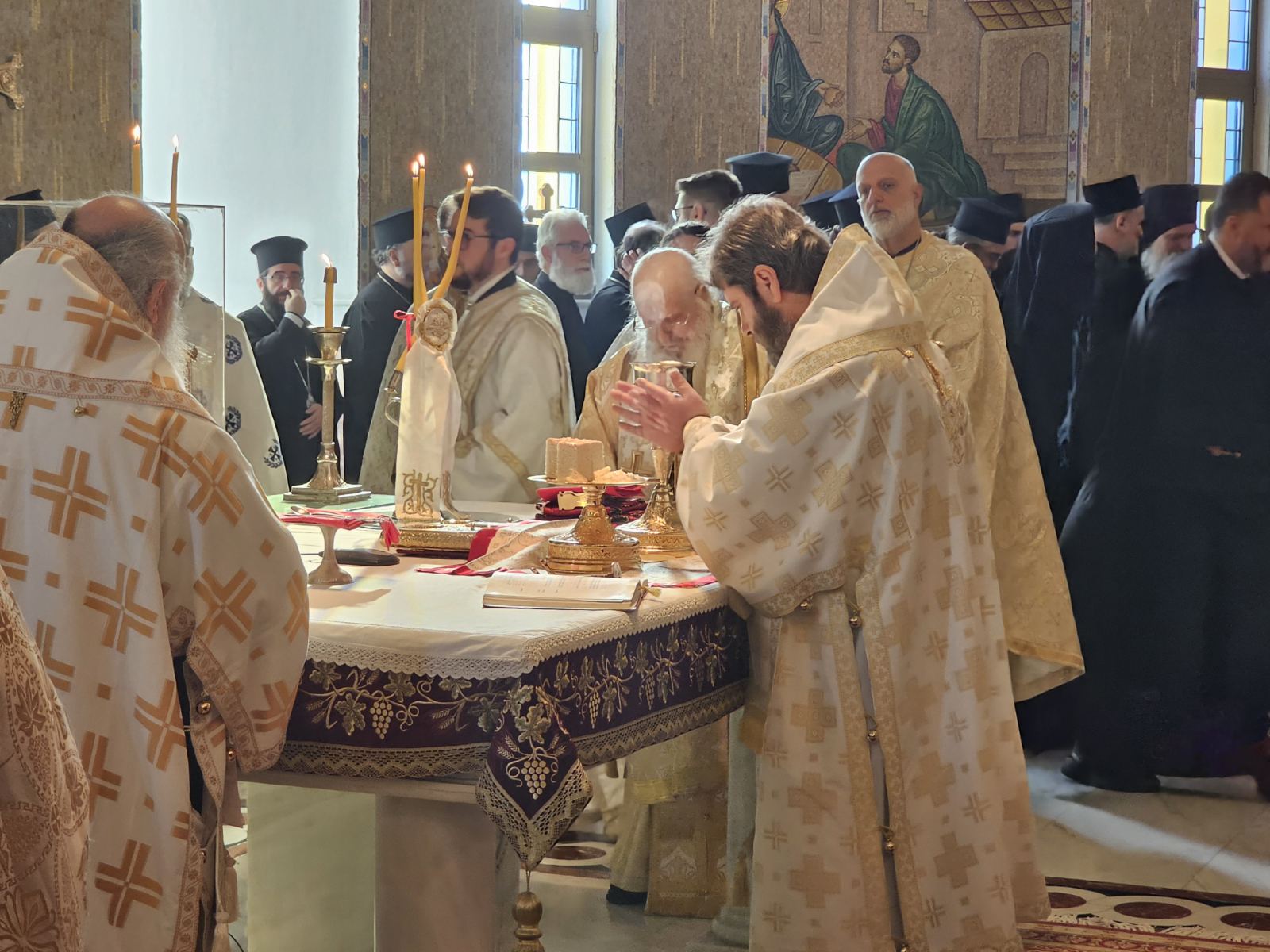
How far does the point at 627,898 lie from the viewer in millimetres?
3963

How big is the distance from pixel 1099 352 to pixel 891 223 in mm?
1264

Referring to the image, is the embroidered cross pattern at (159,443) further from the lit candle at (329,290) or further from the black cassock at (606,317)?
the black cassock at (606,317)

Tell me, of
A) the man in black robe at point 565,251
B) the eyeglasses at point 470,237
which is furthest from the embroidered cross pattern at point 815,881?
the man in black robe at point 565,251

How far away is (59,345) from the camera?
86.7 inches

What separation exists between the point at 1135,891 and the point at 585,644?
7.55 ft

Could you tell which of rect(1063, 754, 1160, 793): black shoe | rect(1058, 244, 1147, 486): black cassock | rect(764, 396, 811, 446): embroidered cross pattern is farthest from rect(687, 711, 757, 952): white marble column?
rect(1058, 244, 1147, 486): black cassock

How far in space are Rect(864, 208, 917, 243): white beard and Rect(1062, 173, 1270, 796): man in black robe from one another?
3.45ft

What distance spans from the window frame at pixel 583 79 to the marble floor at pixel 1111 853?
5683 millimetres

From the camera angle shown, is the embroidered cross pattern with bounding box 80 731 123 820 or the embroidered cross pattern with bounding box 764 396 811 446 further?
the embroidered cross pattern with bounding box 764 396 811 446

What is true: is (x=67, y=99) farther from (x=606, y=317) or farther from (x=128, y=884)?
(x=128, y=884)

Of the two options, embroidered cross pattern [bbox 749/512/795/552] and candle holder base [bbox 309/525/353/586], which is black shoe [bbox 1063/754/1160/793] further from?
candle holder base [bbox 309/525/353/586]

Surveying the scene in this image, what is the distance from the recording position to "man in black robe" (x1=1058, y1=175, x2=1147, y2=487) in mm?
5625

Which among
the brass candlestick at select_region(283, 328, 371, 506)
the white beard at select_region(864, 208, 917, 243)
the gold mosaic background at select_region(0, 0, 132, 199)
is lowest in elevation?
the brass candlestick at select_region(283, 328, 371, 506)

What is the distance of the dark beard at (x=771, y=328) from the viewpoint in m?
3.29
